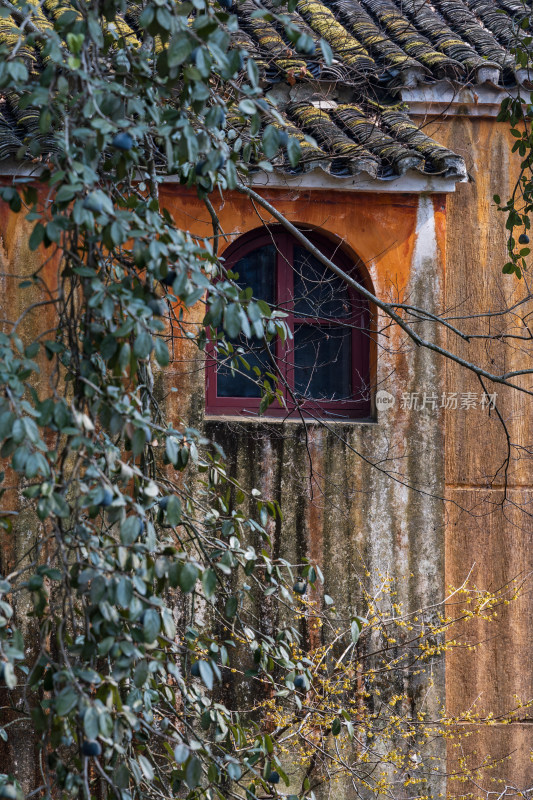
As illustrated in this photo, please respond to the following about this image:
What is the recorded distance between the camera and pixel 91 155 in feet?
7.25

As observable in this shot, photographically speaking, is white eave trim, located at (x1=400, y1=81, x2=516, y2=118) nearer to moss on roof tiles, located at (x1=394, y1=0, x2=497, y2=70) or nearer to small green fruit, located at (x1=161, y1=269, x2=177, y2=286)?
moss on roof tiles, located at (x1=394, y1=0, x2=497, y2=70)

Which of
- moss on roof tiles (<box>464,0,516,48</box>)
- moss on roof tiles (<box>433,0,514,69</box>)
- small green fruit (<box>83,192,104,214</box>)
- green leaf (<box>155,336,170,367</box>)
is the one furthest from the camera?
moss on roof tiles (<box>464,0,516,48</box>)

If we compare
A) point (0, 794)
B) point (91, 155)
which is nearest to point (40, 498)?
point (0, 794)

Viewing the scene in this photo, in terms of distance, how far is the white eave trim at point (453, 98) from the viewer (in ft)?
19.4

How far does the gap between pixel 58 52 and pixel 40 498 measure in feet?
3.48

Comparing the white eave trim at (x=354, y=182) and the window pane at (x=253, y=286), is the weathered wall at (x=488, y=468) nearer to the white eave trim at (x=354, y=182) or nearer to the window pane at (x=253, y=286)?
the white eave trim at (x=354, y=182)

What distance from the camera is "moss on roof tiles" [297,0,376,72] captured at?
233 inches

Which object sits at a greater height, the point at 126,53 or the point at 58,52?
A: the point at 126,53

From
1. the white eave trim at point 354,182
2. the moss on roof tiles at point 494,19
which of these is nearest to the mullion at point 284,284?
the white eave trim at point 354,182

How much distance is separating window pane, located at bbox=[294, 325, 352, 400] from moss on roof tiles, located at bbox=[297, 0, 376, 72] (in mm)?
1803

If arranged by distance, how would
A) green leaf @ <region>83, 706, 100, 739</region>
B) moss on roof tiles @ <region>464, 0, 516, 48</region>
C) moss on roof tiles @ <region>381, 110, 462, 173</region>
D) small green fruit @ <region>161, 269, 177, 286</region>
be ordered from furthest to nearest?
moss on roof tiles @ <region>464, 0, 516, 48</region> < moss on roof tiles @ <region>381, 110, 462, 173</region> < small green fruit @ <region>161, 269, 177, 286</region> < green leaf @ <region>83, 706, 100, 739</region>

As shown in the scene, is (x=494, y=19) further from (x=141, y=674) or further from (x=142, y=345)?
(x=141, y=674)

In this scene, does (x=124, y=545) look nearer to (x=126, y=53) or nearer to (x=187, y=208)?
(x=126, y=53)

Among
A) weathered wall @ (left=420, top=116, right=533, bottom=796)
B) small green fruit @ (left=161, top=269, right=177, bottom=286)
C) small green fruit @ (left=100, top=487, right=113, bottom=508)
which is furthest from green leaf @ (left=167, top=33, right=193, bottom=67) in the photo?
weathered wall @ (left=420, top=116, right=533, bottom=796)
